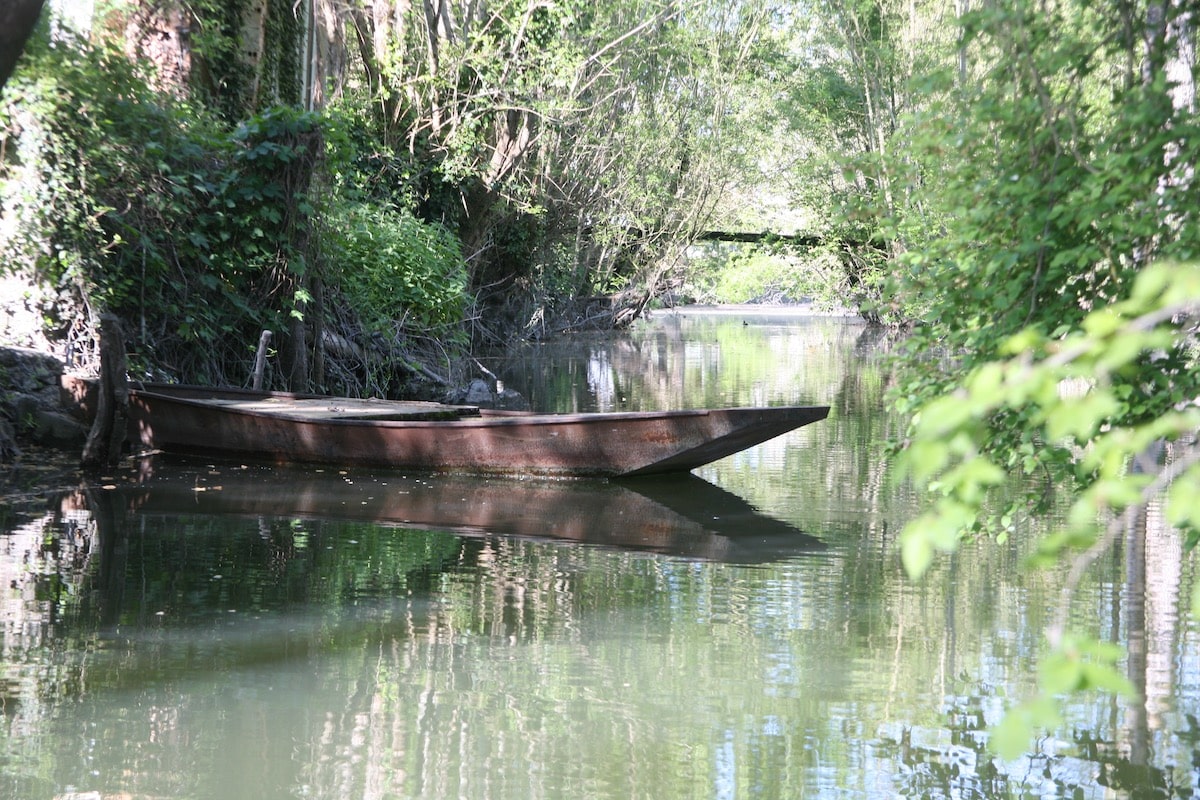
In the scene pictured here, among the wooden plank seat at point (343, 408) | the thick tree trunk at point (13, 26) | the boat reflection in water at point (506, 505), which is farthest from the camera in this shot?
the wooden plank seat at point (343, 408)

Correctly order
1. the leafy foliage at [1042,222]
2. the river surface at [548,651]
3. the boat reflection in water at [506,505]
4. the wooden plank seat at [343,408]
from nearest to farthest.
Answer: the leafy foliage at [1042,222] < the river surface at [548,651] < the boat reflection in water at [506,505] < the wooden plank seat at [343,408]

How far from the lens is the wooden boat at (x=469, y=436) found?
10109mm

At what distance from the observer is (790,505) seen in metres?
9.58

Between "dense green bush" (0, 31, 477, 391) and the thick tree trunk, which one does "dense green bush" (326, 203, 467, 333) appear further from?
the thick tree trunk

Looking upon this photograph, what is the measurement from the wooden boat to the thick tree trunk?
6413 millimetres

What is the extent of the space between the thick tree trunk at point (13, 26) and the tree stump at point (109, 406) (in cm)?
664

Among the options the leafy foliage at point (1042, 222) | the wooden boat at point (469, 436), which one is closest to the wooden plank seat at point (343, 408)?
the wooden boat at point (469, 436)

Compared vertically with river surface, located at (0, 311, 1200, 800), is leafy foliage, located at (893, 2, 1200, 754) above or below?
above

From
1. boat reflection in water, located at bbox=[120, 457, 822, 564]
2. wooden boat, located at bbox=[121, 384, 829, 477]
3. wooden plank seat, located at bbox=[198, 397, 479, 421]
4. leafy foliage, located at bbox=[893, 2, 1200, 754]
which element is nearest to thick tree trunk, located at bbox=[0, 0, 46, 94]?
leafy foliage, located at bbox=[893, 2, 1200, 754]

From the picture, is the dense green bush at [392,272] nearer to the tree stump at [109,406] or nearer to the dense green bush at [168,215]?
the dense green bush at [168,215]

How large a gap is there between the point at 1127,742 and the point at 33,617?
5023 millimetres

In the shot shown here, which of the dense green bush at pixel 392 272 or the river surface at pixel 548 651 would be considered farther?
the dense green bush at pixel 392 272

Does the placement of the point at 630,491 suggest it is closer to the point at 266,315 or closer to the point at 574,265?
the point at 266,315

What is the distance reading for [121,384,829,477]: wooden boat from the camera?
398 inches
